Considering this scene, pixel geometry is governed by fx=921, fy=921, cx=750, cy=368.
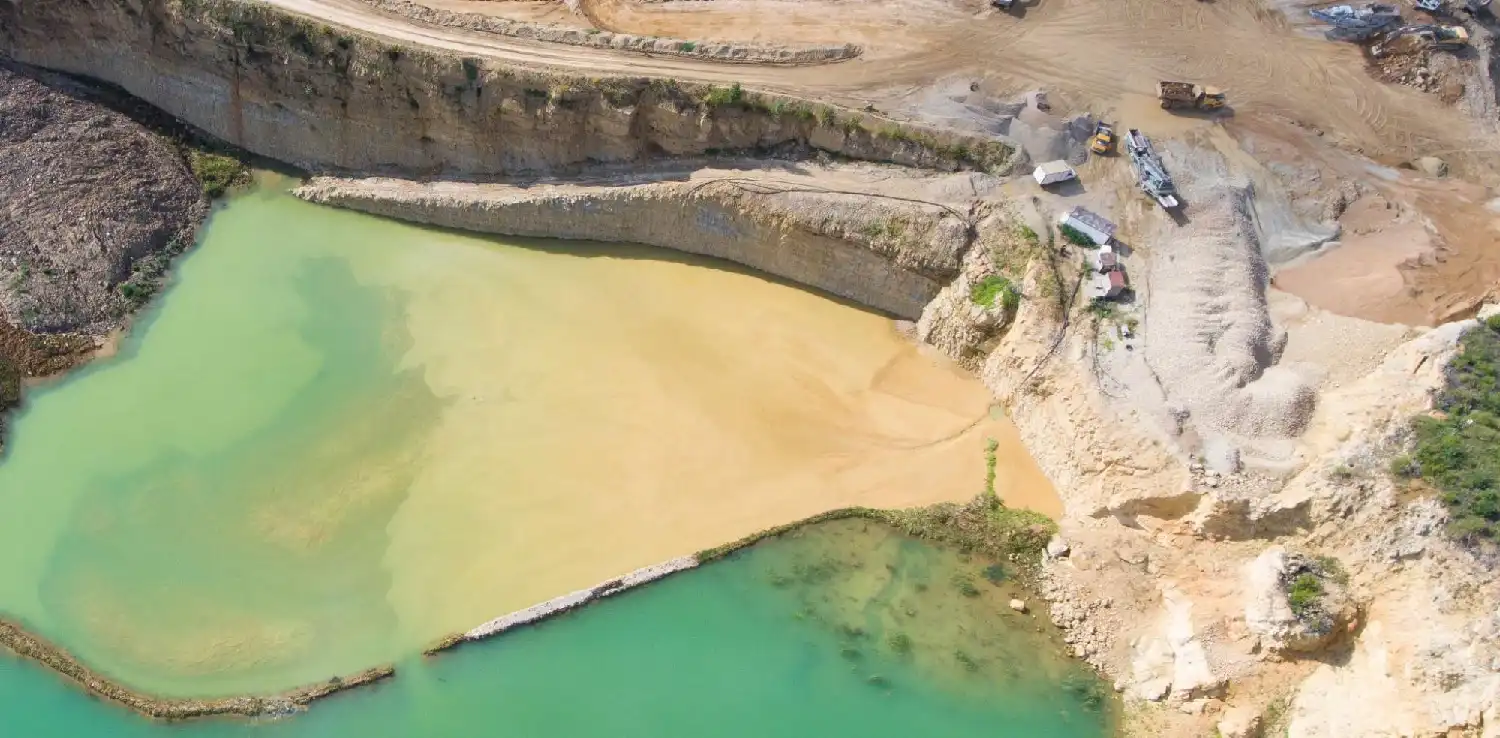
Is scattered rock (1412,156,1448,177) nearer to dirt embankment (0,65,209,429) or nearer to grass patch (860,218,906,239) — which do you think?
grass patch (860,218,906,239)

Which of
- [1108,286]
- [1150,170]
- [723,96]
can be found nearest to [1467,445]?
[1108,286]

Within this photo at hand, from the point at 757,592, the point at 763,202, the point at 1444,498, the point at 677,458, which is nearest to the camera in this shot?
the point at 1444,498

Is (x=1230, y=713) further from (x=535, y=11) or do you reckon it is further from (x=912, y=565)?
(x=535, y=11)

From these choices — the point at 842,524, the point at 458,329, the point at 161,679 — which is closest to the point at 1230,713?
the point at 842,524

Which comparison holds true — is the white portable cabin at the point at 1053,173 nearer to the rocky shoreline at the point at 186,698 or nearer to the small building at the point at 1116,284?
the small building at the point at 1116,284

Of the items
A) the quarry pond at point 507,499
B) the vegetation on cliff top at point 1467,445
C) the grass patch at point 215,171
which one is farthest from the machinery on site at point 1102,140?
the grass patch at point 215,171

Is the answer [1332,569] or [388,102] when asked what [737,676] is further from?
[388,102]

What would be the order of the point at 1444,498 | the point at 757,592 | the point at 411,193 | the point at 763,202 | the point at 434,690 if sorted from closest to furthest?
the point at 1444,498 → the point at 434,690 → the point at 757,592 → the point at 763,202 → the point at 411,193
